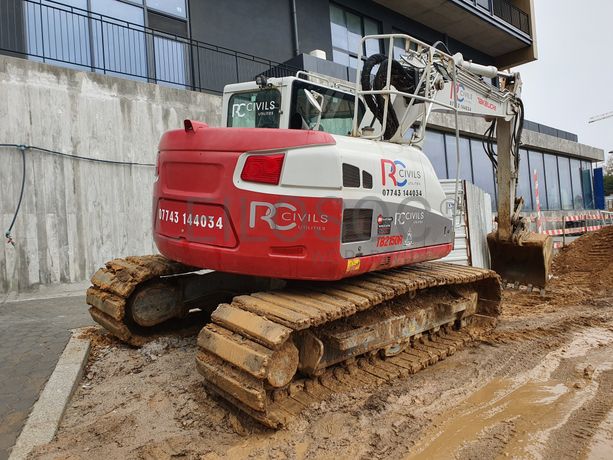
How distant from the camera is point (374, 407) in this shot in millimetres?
3396

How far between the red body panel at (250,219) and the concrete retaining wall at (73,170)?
5.12 m

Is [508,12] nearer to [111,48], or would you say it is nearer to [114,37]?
[114,37]

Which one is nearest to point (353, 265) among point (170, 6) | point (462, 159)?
point (170, 6)

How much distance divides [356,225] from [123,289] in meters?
2.36

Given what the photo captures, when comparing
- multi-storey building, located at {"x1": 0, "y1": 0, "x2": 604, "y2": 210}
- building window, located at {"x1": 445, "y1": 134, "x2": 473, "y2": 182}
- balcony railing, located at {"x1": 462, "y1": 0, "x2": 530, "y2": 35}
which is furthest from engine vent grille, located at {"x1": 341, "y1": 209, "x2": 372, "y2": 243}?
balcony railing, located at {"x1": 462, "y1": 0, "x2": 530, "y2": 35}

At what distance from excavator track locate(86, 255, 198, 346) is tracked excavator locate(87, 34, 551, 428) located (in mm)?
19

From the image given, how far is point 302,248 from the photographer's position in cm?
344

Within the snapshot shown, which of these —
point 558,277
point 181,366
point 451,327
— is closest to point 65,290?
point 181,366

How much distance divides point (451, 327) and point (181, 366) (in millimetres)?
3039

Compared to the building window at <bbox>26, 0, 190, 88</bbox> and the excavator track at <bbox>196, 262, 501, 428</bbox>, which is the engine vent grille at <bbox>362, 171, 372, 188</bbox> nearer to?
the excavator track at <bbox>196, 262, 501, 428</bbox>

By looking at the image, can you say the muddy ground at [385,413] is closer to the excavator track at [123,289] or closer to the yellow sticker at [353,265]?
the excavator track at [123,289]

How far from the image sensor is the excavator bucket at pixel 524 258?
7.63m

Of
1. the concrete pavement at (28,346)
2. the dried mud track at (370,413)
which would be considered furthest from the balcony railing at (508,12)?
the concrete pavement at (28,346)

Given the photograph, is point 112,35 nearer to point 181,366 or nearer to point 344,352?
point 181,366
